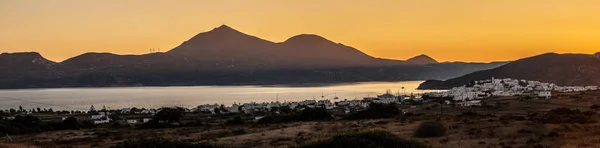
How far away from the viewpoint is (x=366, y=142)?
19609mm

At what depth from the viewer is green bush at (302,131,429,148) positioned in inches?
765

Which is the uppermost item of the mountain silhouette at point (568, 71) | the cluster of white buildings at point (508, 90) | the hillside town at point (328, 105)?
the mountain silhouette at point (568, 71)

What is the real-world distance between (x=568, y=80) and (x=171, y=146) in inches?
6902

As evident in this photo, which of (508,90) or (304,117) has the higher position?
(508,90)

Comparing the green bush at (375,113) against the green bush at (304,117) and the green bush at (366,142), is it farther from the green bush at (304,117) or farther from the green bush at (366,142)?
the green bush at (366,142)

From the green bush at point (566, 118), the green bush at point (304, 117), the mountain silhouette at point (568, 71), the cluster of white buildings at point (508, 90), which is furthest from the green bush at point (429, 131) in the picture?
the mountain silhouette at point (568, 71)

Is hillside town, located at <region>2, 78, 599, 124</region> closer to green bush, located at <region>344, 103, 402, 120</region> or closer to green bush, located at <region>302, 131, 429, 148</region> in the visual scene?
green bush, located at <region>344, 103, 402, 120</region>

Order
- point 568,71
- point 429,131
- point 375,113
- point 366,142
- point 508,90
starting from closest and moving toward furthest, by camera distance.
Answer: point 366,142, point 429,131, point 375,113, point 508,90, point 568,71

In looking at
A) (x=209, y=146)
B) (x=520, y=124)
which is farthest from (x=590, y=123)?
(x=209, y=146)

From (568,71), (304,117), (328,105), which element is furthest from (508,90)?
(304,117)

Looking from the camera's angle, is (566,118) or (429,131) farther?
(566,118)

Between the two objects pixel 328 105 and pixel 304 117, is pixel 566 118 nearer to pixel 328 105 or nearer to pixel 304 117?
pixel 304 117

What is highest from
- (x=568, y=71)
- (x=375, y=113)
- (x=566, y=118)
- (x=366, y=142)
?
(x=568, y=71)

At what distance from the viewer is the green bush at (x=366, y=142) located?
19.4 metres
